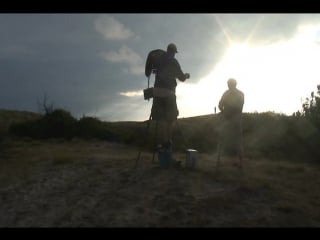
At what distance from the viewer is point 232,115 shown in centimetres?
1230

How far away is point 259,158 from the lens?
16.8 m

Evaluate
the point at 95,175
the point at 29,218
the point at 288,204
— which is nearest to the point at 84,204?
the point at 29,218

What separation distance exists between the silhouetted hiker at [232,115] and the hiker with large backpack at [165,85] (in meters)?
1.15

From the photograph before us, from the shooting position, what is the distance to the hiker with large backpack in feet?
39.3

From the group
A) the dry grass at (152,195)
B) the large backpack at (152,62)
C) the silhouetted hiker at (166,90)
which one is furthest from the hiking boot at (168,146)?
the large backpack at (152,62)

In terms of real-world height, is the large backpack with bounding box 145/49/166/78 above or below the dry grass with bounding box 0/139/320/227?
above

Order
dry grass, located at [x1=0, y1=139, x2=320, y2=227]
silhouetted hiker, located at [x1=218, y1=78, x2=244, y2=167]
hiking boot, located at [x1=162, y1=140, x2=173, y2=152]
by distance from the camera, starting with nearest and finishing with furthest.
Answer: dry grass, located at [x1=0, y1=139, x2=320, y2=227], hiking boot, located at [x1=162, y1=140, x2=173, y2=152], silhouetted hiker, located at [x1=218, y1=78, x2=244, y2=167]

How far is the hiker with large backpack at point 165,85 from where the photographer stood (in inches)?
471

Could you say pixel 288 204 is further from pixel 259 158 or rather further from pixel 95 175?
pixel 259 158

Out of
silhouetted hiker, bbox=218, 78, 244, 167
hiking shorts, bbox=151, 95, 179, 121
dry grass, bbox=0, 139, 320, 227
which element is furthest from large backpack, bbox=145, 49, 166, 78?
dry grass, bbox=0, 139, 320, 227

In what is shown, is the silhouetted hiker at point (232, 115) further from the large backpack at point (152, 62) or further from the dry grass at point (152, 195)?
the large backpack at point (152, 62)

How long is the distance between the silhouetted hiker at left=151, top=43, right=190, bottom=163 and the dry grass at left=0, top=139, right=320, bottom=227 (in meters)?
1.19

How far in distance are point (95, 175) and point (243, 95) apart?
4164 mm

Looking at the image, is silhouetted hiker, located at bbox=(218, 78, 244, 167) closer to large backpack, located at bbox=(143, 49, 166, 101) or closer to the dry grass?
the dry grass
